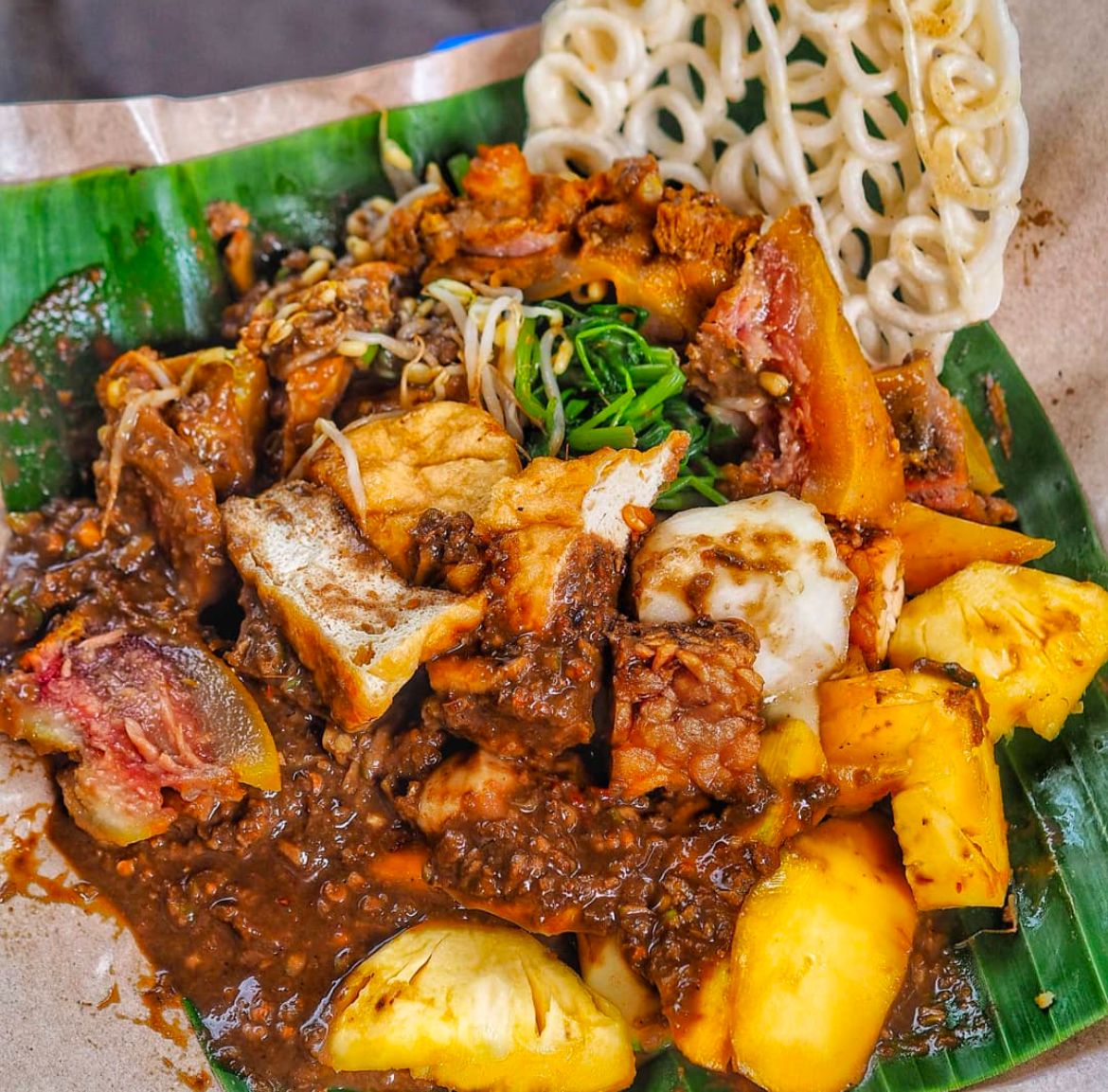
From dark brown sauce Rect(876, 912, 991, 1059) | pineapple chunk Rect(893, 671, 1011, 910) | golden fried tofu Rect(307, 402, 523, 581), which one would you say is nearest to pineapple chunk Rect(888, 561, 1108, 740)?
pineapple chunk Rect(893, 671, 1011, 910)

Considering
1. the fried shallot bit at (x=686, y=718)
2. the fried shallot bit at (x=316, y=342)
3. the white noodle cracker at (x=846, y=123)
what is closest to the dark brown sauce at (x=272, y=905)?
the fried shallot bit at (x=686, y=718)

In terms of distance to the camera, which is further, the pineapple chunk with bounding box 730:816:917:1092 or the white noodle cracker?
the white noodle cracker

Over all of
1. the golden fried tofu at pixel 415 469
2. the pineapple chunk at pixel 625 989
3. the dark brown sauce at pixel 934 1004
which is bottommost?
the dark brown sauce at pixel 934 1004

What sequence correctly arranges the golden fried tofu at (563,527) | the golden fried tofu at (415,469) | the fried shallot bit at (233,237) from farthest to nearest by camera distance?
the fried shallot bit at (233,237), the golden fried tofu at (415,469), the golden fried tofu at (563,527)

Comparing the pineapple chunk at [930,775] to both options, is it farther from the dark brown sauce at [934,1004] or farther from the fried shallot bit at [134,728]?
the fried shallot bit at [134,728]

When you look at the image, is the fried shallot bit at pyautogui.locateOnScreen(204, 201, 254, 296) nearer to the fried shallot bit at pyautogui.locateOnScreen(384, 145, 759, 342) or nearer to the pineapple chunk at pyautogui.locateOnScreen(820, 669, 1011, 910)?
the fried shallot bit at pyautogui.locateOnScreen(384, 145, 759, 342)
